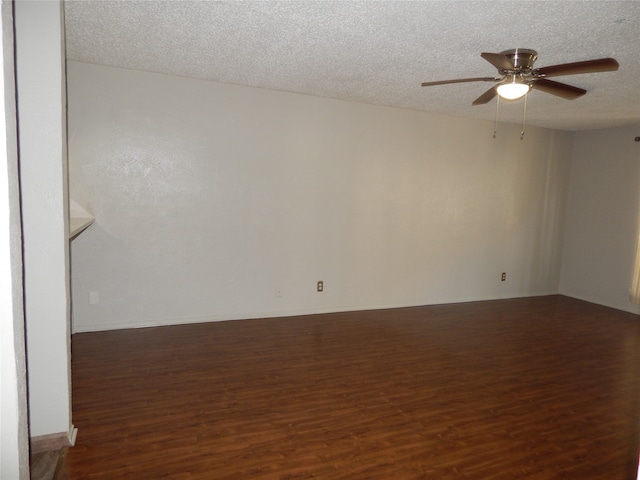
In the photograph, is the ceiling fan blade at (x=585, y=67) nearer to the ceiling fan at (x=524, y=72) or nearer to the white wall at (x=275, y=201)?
the ceiling fan at (x=524, y=72)

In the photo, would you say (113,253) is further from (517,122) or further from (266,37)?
(517,122)

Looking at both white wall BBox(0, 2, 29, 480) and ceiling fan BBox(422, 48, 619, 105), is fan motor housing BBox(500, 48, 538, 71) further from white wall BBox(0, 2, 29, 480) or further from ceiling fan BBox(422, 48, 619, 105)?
white wall BBox(0, 2, 29, 480)

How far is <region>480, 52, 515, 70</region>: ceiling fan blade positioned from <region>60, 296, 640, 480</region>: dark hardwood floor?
236cm

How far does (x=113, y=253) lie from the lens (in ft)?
14.2

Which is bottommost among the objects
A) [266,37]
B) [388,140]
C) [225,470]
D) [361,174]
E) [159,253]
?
[225,470]

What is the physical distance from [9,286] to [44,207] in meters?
1.22

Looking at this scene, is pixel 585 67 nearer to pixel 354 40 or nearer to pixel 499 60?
pixel 499 60

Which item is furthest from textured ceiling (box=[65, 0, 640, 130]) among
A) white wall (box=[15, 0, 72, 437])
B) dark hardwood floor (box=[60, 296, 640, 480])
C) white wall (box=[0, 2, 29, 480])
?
dark hardwood floor (box=[60, 296, 640, 480])

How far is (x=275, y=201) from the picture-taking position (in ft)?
16.3

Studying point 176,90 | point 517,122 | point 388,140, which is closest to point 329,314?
point 388,140

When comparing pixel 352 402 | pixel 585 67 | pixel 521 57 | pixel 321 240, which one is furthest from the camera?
pixel 321 240

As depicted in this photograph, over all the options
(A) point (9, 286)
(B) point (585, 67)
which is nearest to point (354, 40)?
(B) point (585, 67)

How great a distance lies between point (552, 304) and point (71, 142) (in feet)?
21.2

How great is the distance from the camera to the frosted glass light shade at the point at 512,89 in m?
3.04
